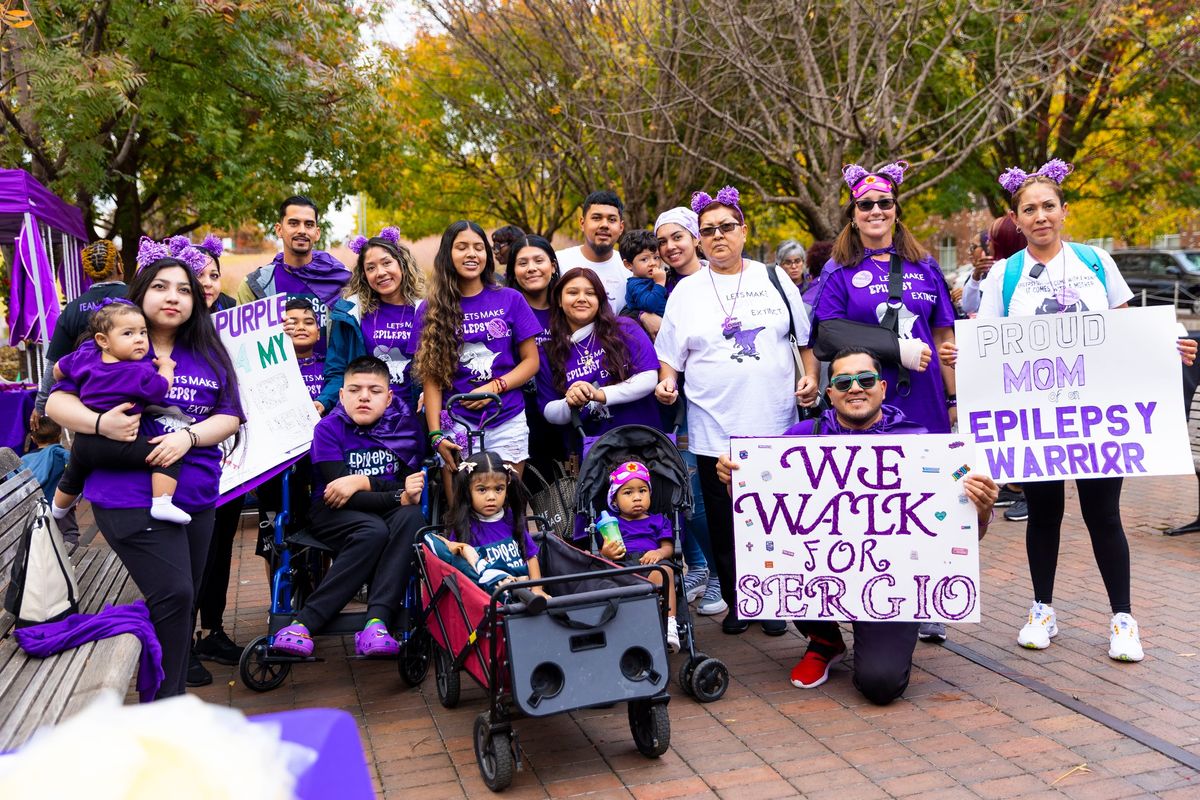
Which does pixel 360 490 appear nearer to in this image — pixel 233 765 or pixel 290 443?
pixel 290 443

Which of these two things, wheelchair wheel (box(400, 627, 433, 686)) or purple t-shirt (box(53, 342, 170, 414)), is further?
wheelchair wheel (box(400, 627, 433, 686))

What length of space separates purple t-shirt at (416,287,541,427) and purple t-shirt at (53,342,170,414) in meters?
1.75

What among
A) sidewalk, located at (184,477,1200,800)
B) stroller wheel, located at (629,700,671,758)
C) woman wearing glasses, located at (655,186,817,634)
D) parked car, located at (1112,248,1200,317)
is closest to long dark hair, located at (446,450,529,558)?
sidewalk, located at (184,477,1200,800)

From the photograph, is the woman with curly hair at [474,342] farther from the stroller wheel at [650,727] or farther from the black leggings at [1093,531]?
the black leggings at [1093,531]

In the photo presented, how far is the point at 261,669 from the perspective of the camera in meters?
5.39

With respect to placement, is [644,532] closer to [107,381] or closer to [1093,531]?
[1093,531]

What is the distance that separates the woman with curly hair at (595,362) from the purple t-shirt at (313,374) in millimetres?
1270

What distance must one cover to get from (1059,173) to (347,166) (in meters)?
13.0

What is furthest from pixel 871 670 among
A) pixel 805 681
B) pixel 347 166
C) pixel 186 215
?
pixel 186 215

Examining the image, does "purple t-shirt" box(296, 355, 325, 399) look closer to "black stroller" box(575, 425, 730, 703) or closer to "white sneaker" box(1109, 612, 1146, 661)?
"black stroller" box(575, 425, 730, 703)

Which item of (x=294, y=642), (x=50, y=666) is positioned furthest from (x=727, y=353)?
(x=50, y=666)

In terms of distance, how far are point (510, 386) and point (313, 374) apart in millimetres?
1255

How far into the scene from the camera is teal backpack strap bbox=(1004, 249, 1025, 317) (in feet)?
18.1

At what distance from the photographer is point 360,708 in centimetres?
511
